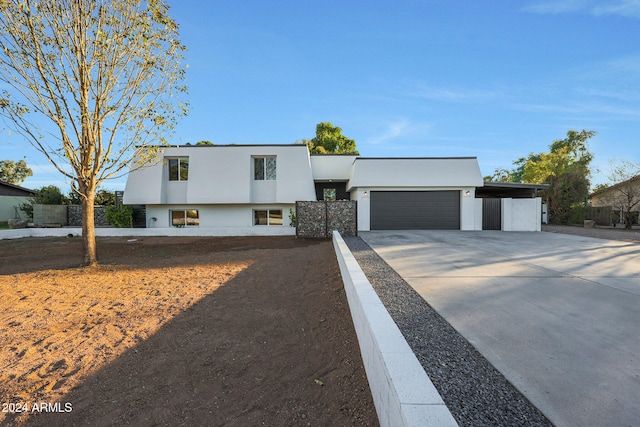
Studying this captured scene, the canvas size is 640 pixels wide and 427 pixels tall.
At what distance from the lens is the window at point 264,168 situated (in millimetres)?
15086

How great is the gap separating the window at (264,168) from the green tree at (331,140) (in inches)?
588

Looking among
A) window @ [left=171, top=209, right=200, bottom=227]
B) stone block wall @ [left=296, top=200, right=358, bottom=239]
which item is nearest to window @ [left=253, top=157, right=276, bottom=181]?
stone block wall @ [left=296, top=200, right=358, bottom=239]

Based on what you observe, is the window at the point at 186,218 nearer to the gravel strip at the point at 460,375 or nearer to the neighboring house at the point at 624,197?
the gravel strip at the point at 460,375

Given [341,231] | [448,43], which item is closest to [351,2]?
[448,43]

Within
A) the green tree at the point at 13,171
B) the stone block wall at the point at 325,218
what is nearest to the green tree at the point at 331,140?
the stone block wall at the point at 325,218

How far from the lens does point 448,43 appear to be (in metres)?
10.1

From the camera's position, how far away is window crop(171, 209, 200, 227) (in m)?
15.3

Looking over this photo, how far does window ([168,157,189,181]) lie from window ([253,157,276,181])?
3757 millimetres

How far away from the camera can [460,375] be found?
202 cm

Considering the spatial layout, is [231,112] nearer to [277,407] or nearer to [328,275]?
[328,275]

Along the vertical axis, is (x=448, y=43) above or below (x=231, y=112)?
above

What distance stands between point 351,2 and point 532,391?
1097 centimetres

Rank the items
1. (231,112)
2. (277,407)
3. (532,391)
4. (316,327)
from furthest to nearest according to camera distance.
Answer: (231,112)
(316,327)
(277,407)
(532,391)

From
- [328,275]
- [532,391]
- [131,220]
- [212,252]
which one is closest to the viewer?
[532,391]
